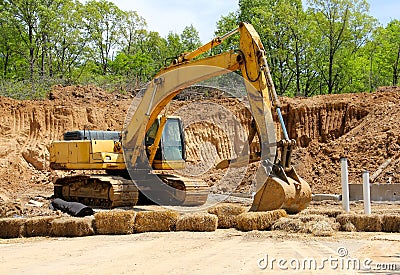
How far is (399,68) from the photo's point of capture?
4303cm

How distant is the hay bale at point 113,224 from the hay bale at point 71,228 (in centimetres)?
22

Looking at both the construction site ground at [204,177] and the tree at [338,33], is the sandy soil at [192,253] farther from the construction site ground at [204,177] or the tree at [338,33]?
the tree at [338,33]

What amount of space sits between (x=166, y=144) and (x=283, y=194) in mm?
6532

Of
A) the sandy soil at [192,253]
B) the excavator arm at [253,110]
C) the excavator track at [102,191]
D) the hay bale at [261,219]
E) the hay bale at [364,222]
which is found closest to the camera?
the sandy soil at [192,253]

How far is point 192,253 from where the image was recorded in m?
8.60

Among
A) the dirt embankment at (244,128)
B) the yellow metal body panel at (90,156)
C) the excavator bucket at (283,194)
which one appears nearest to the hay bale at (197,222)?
the excavator bucket at (283,194)

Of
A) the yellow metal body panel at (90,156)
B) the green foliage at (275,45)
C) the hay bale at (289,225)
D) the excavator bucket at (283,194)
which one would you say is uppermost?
the green foliage at (275,45)

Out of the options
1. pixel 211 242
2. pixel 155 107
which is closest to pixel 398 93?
pixel 155 107

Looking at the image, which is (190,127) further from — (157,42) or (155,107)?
(157,42)

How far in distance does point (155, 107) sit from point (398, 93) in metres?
15.7

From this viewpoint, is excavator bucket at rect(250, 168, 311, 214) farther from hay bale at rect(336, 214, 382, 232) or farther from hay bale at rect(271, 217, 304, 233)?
hay bale at rect(336, 214, 382, 232)

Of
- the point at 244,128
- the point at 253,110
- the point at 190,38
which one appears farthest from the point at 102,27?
the point at 253,110

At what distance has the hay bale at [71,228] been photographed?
37.4ft

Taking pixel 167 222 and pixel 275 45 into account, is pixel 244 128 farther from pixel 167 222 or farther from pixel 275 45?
pixel 167 222
